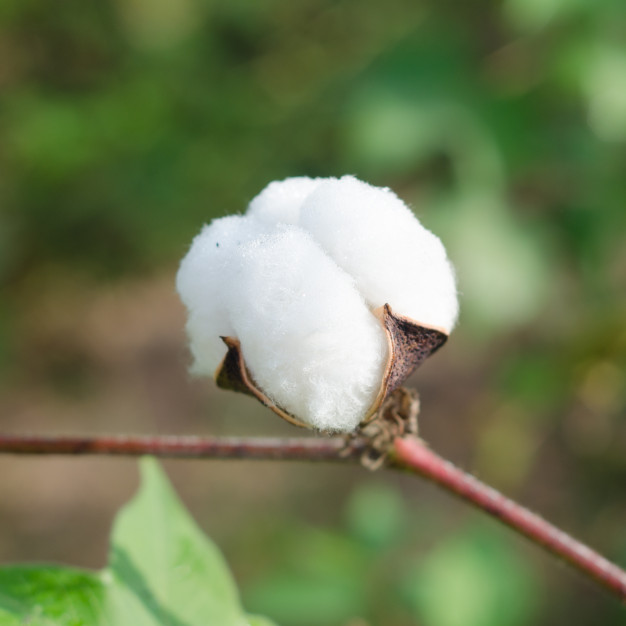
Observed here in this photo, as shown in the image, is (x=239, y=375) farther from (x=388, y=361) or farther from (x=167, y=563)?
(x=167, y=563)

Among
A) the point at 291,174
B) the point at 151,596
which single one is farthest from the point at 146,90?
the point at 151,596

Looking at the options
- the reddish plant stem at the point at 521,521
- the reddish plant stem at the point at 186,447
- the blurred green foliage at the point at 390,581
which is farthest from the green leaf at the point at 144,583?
the blurred green foliage at the point at 390,581

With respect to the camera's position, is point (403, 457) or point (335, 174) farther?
point (335, 174)

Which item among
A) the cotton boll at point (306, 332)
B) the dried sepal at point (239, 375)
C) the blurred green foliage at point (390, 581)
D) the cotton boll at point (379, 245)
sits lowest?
the blurred green foliage at point (390, 581)

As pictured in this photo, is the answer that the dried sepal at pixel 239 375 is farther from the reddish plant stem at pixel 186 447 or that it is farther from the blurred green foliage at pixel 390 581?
the blurred green foliage at pixel 390 581

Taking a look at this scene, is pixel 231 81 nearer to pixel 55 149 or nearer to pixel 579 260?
pixel 55 149

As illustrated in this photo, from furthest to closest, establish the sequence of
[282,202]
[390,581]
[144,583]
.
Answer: [390,581], [144,583], [282,202]

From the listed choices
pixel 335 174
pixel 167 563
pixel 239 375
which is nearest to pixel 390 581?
pixel 167 563
